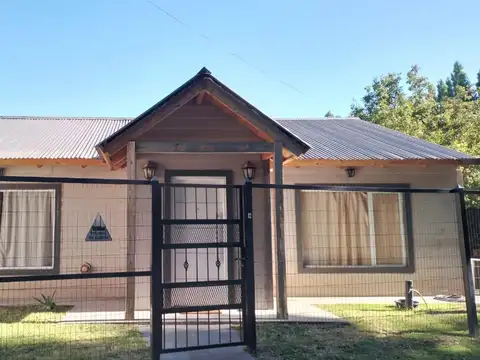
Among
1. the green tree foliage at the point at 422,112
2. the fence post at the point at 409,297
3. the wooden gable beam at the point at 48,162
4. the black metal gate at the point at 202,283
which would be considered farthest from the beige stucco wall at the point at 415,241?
the green tree foliage at the point at 422,112

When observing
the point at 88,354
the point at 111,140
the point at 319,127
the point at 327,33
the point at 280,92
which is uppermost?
the point at 327,33

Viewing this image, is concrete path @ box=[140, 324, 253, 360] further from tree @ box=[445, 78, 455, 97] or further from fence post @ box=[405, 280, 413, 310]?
tree @ box=[445, 78, 455, 97]

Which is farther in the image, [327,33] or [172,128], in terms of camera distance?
[327,33]

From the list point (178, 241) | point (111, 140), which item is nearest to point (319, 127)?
point (111, 140)

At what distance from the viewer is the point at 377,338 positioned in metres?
5.41

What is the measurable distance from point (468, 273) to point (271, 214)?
3.29 meters

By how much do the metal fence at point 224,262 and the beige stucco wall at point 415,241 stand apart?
0.03m

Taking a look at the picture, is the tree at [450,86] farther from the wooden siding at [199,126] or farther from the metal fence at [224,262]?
the wooden siding at [199,126]

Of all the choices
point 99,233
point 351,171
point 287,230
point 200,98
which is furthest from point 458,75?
point 99,233

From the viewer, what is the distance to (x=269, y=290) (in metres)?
7.39

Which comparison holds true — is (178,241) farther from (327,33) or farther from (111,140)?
(327,33)

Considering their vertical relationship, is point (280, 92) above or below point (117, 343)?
above

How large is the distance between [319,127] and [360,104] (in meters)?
19.5

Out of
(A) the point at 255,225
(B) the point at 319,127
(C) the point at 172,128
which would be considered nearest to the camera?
(C) the point at 172,128
